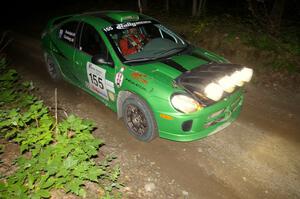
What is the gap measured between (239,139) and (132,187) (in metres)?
2.03

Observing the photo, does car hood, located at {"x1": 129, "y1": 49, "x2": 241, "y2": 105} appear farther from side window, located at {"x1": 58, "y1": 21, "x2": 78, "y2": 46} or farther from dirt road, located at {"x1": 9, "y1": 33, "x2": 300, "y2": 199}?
side window, located at {"x1": 58, "y1": 21, "x2": 78, "y2": 46}

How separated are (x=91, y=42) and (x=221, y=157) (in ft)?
9.85

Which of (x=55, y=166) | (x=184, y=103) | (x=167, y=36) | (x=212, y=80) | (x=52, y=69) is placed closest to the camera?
(x=55, y=166)

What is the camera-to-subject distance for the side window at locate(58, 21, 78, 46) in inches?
201

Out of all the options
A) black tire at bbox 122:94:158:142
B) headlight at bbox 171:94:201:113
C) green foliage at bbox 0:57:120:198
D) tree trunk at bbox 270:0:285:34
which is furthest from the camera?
tree trunk at bbox 270:0:285:34

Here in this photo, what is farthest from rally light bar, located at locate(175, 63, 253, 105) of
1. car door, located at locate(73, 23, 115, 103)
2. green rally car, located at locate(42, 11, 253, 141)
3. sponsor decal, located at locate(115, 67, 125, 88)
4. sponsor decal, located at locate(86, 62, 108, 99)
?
sponsor decal, located at locate(86, 62, 108, 99)

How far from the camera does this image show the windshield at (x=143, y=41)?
441 cm

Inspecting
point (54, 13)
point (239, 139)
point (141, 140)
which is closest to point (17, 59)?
point (141, 140)

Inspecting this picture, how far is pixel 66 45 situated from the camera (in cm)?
526

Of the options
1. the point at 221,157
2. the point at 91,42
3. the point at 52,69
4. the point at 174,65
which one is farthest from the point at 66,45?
the point at 221,157

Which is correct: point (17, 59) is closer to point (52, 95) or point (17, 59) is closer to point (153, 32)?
point (52, 95)

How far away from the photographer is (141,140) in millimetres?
4242

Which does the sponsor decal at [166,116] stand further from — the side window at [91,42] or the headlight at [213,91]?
the side window at [91,42]

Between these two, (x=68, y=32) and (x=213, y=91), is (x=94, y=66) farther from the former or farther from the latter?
(x=213, y=91)
